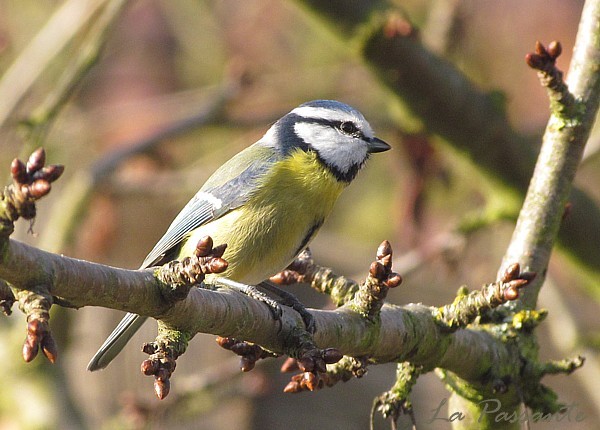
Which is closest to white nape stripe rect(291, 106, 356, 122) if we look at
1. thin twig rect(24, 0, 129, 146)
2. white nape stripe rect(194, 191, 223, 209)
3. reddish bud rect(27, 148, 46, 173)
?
white nape stripe rect(194, 191, 223, 209)

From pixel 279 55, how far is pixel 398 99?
8.90 feet

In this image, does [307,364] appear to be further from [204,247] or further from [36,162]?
[36,162]

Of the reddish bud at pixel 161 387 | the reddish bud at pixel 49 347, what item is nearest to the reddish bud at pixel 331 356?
the reddish bud at pixel 161 387

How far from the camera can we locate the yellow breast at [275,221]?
2256mm

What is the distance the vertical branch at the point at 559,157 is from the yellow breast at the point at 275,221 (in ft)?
1.81

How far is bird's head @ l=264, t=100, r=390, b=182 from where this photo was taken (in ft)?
8.33

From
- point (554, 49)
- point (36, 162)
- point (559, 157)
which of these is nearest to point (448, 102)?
point (559, 157)

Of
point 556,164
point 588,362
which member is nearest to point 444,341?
point 556,164

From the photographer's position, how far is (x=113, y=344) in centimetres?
220

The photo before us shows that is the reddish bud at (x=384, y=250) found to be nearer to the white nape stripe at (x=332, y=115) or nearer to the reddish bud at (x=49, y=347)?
the reddish bud at (x=49, y=347)

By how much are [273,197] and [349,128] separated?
16.7 inches

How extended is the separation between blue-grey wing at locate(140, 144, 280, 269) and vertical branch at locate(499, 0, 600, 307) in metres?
0.76

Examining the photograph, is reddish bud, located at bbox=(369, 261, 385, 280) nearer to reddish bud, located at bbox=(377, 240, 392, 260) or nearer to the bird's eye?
reddish bud, located at bbox=(377, 240, 392, 260)

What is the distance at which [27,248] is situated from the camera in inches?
48.0
